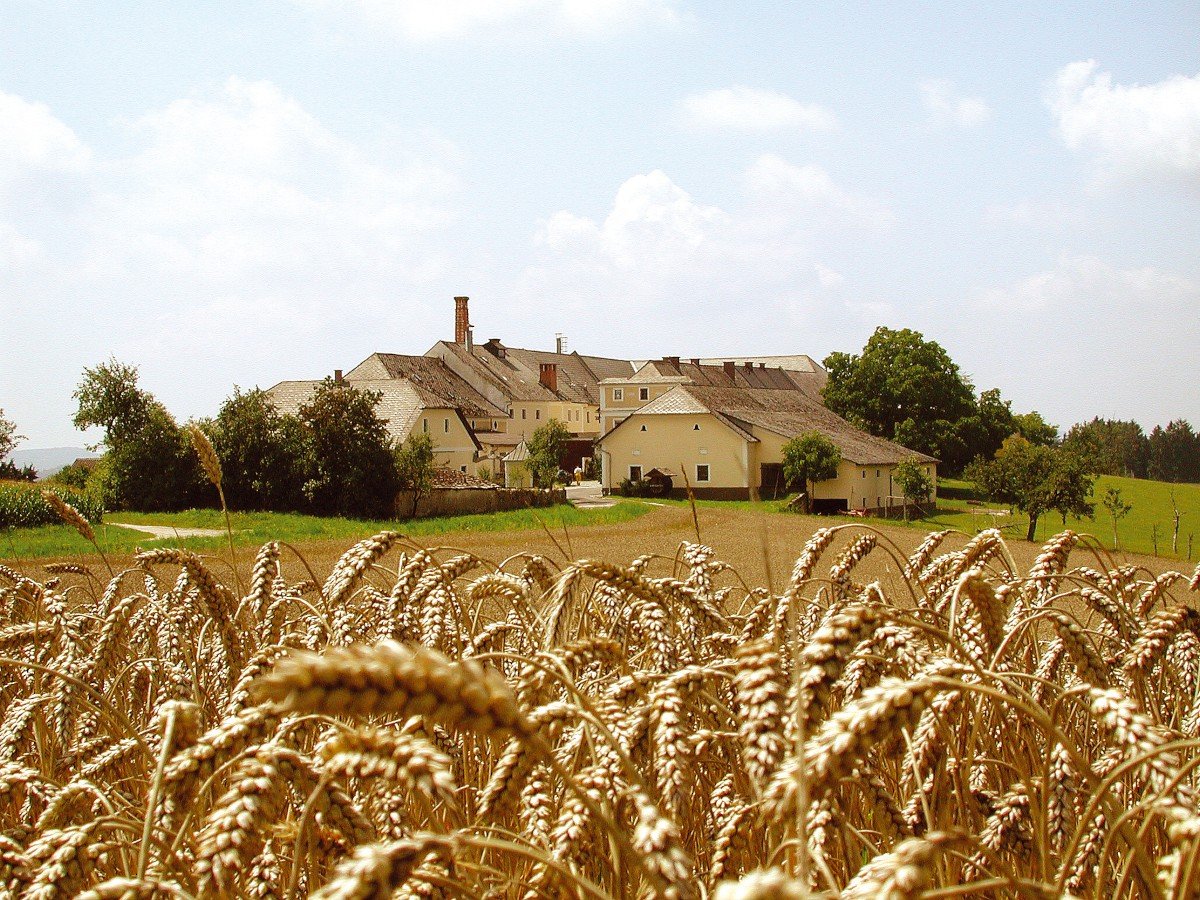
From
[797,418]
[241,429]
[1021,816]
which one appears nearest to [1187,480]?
[797,418]

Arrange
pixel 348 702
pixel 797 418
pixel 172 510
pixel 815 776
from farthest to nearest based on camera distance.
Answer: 1. pixel 797 418
2. pixel 172 510
3. pixel 815 776
4. pixel 348 702

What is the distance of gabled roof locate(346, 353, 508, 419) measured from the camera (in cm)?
6756

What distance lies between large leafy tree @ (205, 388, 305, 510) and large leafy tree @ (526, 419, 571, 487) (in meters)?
17.5

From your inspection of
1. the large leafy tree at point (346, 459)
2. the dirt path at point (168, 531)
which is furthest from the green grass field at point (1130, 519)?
the dirt path at point (168, 531)

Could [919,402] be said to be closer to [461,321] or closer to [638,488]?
[638,488]

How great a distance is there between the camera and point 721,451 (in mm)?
57656

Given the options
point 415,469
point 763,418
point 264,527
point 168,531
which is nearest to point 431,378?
point 763,418

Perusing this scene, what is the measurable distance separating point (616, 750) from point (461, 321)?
87926 mm

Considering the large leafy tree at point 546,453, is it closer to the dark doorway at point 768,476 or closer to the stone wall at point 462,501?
the stone wall at point 462,501

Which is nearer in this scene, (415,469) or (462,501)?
(415,469)

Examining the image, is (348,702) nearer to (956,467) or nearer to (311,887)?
Answer: (311,887)

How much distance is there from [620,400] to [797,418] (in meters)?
15.5

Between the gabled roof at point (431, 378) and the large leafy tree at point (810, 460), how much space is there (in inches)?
835

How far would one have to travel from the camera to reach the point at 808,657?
1507 mm
